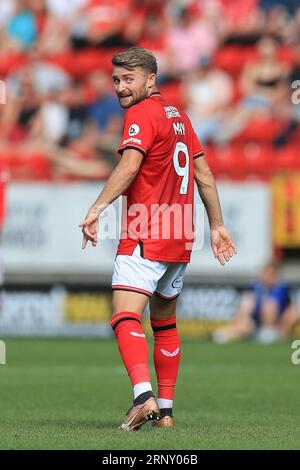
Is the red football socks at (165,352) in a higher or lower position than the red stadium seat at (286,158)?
lower

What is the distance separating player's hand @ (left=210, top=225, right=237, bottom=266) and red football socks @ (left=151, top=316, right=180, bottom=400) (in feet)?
1.51

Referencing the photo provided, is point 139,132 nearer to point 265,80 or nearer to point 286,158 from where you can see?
point 286,158

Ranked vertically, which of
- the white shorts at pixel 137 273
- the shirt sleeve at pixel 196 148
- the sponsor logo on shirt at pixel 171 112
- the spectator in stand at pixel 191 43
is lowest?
the white shorts at pixel 137 273

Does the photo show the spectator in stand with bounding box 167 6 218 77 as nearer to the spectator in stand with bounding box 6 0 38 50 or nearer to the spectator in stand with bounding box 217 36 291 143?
the spectator in stand with bounding box 217 36 291 143

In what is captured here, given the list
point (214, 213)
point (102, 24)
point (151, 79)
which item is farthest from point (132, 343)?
point (102, 24)

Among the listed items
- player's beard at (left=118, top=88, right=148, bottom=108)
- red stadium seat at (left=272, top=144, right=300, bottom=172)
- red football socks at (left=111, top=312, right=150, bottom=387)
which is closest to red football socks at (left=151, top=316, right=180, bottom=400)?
red football socks at (left=111, top=312, right=150, bottom=387)

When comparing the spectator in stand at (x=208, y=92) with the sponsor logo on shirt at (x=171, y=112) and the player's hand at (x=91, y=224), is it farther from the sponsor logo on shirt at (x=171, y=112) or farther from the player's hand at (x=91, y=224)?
the player's hand at (x=91, y=224)

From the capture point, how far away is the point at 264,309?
51.5ft

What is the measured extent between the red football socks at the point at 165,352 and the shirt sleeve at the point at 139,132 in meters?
1.05

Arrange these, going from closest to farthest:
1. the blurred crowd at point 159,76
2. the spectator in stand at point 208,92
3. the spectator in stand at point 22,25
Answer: the blurred crowd at point 159,76, the spectator in stand at point 208,92, the spectator in stand at point 22,25

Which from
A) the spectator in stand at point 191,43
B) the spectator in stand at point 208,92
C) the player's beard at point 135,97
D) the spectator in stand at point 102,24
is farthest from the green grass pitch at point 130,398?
the spectator in stand at point 102,24

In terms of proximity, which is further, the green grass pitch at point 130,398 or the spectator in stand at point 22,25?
the spectator in stand at point 22,25

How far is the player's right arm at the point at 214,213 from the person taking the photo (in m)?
6.62

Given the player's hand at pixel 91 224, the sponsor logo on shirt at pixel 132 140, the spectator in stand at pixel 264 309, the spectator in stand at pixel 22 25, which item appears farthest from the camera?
the spectator in stand at pixel 22 25
